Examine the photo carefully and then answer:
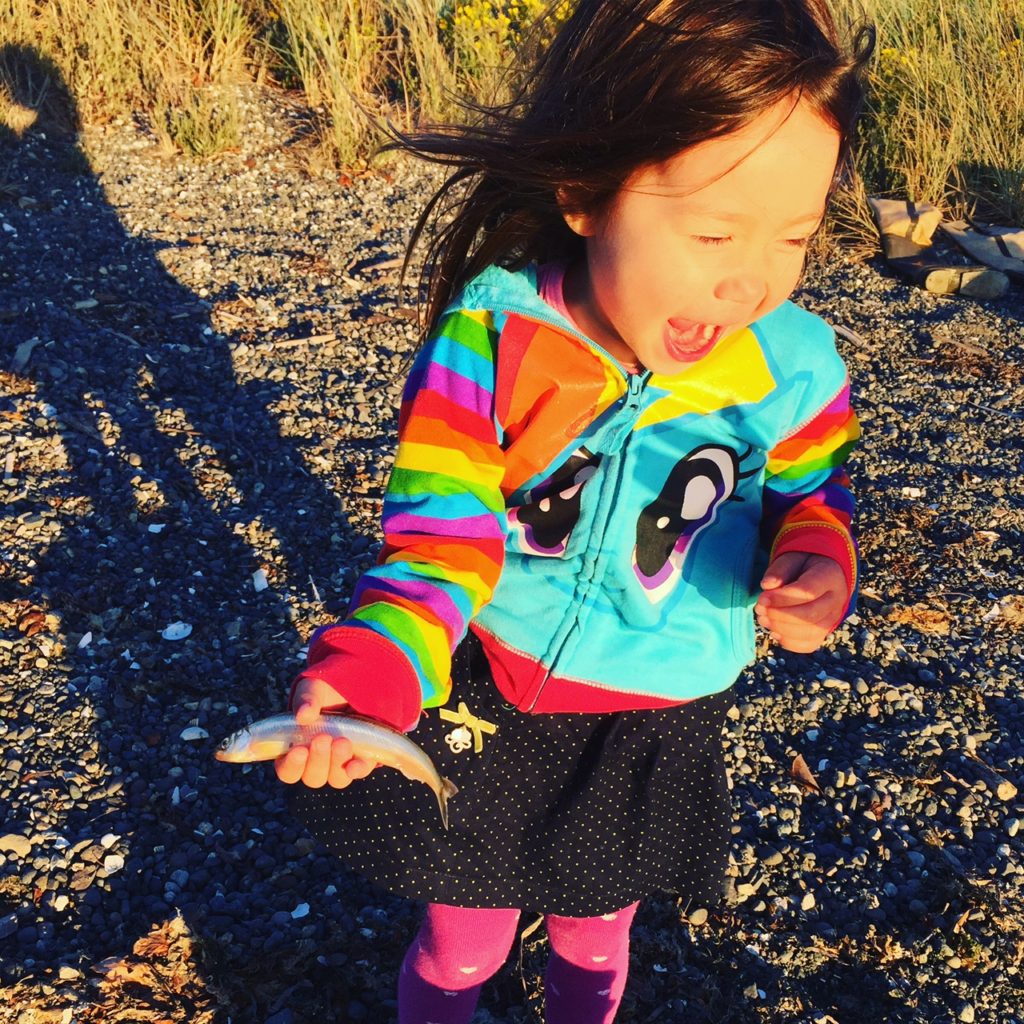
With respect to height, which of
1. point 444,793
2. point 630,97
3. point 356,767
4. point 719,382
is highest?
point 630,97

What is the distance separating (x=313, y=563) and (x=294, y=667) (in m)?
0.49

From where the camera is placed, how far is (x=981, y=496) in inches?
165

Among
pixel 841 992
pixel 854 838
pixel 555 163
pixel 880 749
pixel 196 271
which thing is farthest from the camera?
pixel 196 271

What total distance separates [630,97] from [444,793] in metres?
0.96

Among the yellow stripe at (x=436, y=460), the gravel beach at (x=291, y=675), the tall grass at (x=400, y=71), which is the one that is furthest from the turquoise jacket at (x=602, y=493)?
the tall grass at (x=400, y=71)

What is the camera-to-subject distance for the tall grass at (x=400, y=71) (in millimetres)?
6430

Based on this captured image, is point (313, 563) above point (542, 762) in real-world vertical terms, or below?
below

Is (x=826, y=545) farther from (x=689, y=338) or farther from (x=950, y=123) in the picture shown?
(x=950, y=123)

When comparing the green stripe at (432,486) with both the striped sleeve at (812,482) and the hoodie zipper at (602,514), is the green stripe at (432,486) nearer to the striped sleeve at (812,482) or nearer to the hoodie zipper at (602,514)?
the hoodie zipper at (602,514)

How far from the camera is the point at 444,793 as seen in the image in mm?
1614

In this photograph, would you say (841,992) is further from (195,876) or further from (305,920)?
(195,876)

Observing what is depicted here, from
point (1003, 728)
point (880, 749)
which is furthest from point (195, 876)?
point (1003, 728)

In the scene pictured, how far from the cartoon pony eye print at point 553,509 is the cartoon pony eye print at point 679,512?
100 mm

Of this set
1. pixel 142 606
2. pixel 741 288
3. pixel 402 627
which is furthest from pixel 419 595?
pixel 142 606
